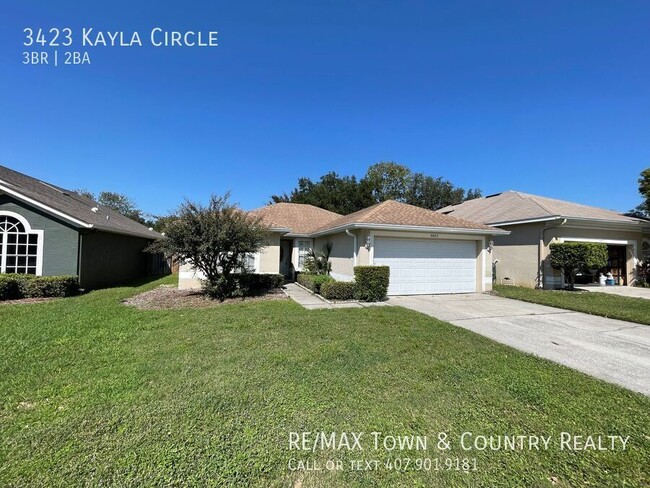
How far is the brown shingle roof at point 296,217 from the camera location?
1833 centimetres

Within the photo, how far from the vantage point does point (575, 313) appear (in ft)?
28.8

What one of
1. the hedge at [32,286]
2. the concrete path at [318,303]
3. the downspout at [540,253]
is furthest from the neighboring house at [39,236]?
the downspout at [540,253]

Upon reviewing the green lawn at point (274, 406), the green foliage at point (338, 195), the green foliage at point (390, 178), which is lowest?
A: the green lawn at point (274, 406)

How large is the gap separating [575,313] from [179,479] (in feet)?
35.2

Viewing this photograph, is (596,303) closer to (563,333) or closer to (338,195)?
(563,333)

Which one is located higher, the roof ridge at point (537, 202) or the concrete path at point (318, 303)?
the roof ridge at point (537, 202)

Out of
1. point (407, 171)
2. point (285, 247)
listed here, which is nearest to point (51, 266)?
point (285, 247)

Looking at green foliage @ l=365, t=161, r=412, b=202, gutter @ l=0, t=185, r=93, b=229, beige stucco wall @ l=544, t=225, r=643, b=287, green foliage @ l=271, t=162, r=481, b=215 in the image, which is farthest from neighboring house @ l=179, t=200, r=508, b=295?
green foliage @ l=365, t=161, r=412, b=202

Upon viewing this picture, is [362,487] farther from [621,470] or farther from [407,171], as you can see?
[407,171]

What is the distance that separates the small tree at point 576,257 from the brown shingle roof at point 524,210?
1487 mm

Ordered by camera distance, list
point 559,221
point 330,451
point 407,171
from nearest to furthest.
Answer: point 330,451, point 559,221, point 407,171

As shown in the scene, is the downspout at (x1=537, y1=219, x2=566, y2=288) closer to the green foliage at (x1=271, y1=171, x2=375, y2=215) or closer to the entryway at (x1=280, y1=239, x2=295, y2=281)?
the entryway at (x1=280, y1=239, x2=295, y2=281)

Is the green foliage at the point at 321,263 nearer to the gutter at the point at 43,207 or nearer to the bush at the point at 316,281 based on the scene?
the bush at the point at 316,281

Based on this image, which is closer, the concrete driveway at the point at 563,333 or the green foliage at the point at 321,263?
the concrete driveway at the point at 563,333
